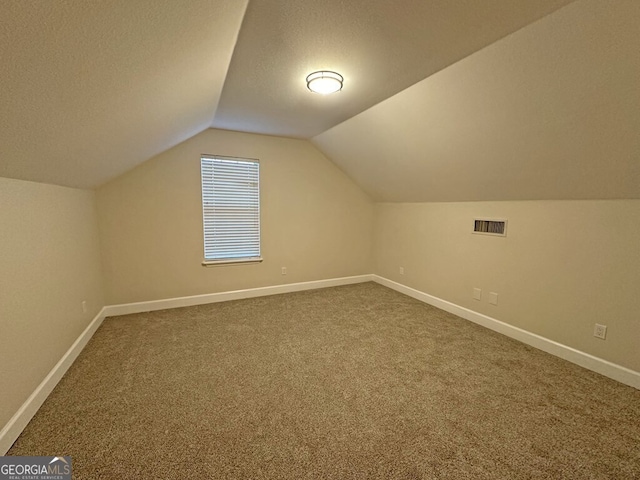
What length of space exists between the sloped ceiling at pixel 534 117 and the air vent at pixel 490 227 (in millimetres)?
270

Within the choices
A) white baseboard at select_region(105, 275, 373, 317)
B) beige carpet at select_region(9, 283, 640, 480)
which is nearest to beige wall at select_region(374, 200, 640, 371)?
beige carpet at select_region(9, 283, 640, 480)

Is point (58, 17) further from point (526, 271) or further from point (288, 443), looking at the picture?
point (526, 271)

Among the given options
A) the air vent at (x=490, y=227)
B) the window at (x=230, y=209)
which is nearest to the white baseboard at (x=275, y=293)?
the window at (x=230, y=209)

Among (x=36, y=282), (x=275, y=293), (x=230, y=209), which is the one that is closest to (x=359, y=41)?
(x=36, y=282)

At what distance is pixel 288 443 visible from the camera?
1.61 m

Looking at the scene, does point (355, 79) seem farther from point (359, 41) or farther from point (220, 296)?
point (220, 296)

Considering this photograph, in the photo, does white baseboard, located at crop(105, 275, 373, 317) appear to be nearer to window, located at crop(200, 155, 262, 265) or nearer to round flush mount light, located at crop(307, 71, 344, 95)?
window, located at crop(200, 155, 262, 265)

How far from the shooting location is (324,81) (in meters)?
2.24

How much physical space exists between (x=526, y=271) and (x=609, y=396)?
1143mm

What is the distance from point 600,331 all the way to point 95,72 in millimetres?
3769

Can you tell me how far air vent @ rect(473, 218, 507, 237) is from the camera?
3051 millimetres

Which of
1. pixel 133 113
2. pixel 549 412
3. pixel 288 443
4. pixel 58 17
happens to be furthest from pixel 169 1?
pixel 549 412

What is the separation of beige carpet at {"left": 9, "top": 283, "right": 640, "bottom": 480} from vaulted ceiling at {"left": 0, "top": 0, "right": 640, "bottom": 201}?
1533mm

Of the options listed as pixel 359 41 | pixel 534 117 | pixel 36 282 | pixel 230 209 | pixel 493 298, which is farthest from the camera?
pixel 230 209
